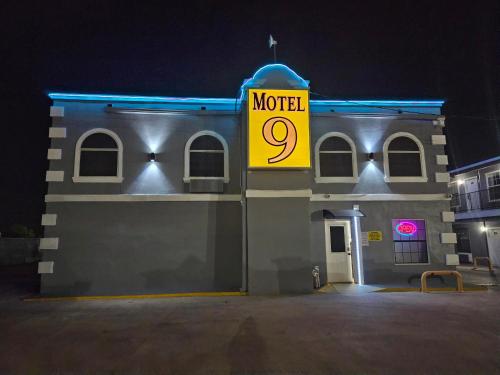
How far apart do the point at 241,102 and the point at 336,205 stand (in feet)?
14.7

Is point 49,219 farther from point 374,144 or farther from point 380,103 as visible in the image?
point 380,103

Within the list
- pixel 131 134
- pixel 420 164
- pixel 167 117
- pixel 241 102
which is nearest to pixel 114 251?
pixel 131 134

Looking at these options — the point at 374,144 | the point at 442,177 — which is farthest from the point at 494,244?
the point at 374,144

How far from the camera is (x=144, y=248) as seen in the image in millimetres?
11266

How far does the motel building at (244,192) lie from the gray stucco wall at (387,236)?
0.11 feet

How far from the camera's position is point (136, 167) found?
456 inches

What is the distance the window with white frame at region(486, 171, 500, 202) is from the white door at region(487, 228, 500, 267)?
1.89 m

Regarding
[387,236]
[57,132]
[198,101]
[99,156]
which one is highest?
[198,101]

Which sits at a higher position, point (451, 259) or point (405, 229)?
point (405, 229)

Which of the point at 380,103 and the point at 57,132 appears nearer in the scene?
the point at 57,132

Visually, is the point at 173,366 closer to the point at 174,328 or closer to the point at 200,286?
the point at 174,328

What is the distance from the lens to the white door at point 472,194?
22.8 metres

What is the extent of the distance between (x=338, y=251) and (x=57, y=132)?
9640 millimetres

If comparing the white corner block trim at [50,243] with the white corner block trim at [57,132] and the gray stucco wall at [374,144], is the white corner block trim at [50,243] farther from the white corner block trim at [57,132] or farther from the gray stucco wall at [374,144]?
the gray stucco wall at [374,144]
